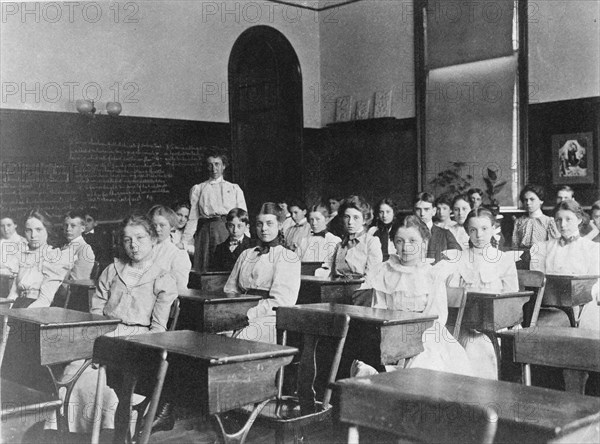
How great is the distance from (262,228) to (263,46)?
6130 mm

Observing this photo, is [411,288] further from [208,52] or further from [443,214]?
[208,52]

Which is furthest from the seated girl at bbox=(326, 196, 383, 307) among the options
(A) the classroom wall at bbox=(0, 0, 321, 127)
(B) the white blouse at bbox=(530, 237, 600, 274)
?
(A) the classroom wall at bbox=(0, 0, 321, 127)

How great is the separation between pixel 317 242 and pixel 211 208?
1.12 metres

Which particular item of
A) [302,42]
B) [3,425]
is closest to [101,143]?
[302,42]

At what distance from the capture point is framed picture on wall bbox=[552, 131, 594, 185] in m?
7.73

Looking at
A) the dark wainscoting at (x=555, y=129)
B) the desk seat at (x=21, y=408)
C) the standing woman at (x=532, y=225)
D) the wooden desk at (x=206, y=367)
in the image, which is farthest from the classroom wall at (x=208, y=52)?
the wooden desk at (x=206, y=367)

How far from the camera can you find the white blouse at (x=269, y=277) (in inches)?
165

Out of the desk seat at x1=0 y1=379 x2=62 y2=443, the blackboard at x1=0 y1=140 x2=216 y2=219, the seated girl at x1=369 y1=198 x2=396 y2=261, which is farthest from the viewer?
the blackboard at x1=0 y1=140 x2=216 y2=219

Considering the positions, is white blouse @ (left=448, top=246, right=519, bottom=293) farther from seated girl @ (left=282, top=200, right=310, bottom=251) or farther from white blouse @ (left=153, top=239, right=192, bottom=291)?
seated girl @ (left=282, top=200, right=310, bottom=251)

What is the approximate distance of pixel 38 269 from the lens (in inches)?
187

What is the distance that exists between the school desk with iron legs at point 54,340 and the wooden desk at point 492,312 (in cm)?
179

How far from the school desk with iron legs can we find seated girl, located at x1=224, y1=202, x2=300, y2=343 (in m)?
1.22

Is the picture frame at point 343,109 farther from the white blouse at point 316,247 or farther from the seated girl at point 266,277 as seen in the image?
the seated girl at point 266,277

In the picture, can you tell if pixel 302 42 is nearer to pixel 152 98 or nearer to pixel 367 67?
pixel 367 67
